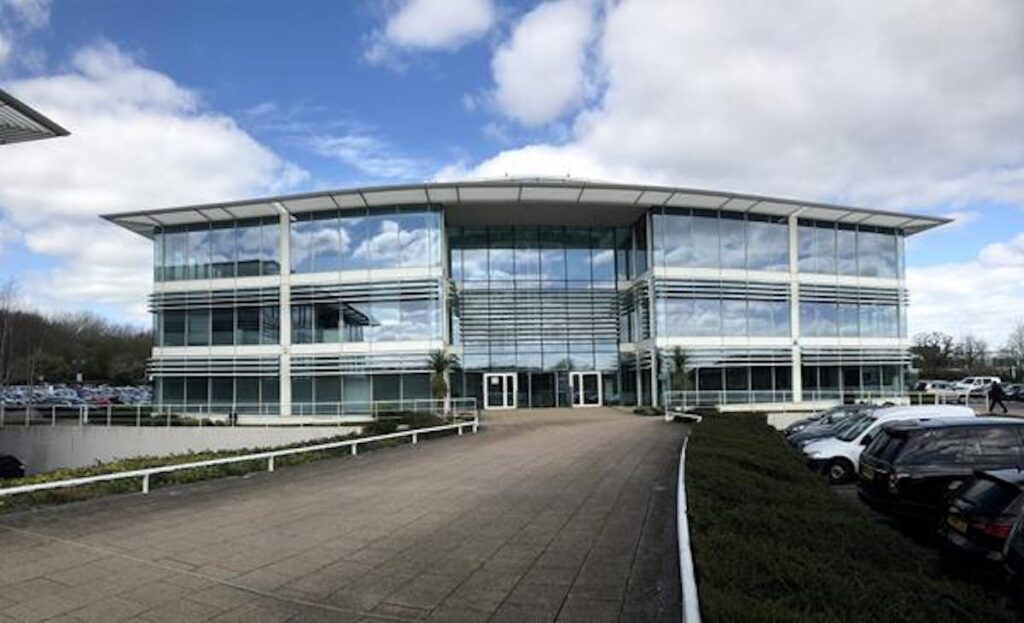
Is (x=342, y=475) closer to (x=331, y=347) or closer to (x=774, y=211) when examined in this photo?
(x=331, y=347)

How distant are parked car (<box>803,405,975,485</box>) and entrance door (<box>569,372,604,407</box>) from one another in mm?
26809

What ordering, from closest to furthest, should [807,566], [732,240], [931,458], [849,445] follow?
[807,566] → [931,458] → [849,445] → [732,240]

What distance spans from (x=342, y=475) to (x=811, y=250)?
36.0 m

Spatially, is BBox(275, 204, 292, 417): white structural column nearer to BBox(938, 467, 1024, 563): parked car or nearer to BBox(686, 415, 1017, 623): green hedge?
BBox(686, 415, 1017, 623): green hedge

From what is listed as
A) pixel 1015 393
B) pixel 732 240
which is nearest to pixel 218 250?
pixel 732 240

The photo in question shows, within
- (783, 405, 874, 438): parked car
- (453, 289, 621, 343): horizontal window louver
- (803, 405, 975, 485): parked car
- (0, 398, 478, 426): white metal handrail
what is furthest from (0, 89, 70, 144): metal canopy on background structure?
(453, 289, 621, 343): horizontal window louver

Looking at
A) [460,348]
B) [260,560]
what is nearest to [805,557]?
[260,560]

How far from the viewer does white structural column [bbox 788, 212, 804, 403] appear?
137 feet

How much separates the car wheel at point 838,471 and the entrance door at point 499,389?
28731 mm

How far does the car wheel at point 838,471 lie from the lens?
55.0 ft

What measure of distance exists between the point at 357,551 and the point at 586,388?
37.9m

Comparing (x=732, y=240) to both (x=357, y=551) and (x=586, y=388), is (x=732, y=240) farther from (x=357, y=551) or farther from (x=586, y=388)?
(x=357, y=551)

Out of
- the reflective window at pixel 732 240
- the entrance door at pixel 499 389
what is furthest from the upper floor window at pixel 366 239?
the reflective window at pixel 732 240

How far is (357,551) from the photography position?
7.93m
